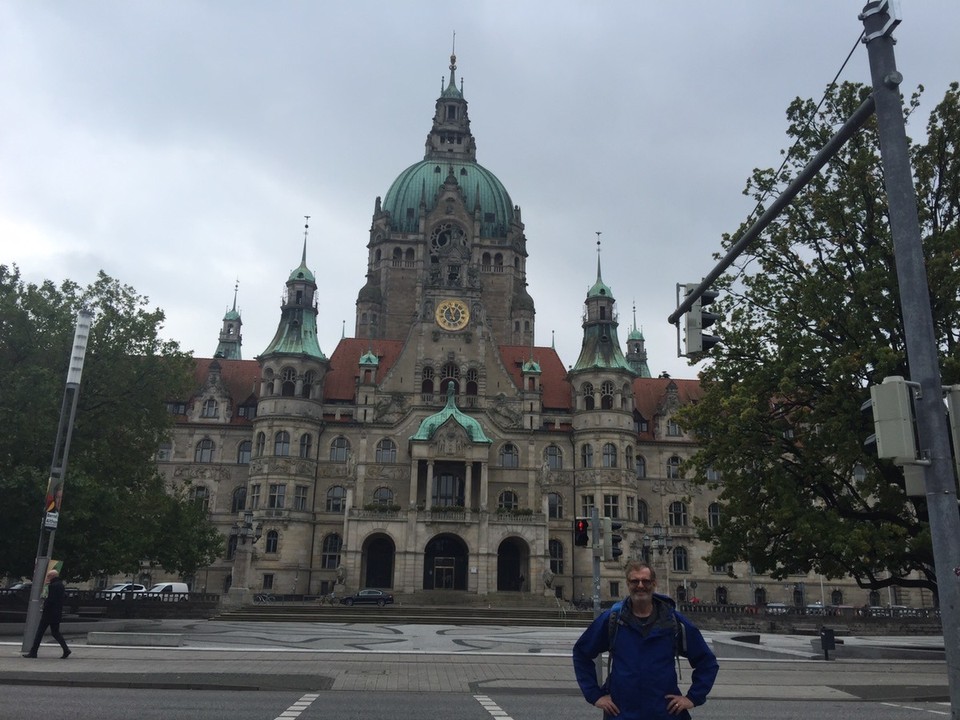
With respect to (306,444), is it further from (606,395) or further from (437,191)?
(437,191)

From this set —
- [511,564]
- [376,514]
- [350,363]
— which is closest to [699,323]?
[376,514]

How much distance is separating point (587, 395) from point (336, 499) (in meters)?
20.1

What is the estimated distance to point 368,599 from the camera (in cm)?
4994

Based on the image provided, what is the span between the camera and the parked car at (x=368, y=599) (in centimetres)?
4944

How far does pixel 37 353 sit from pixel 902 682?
3132 centimetres

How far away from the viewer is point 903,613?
44.9m

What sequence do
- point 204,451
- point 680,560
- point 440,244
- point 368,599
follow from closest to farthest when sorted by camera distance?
1. point 368,599
2. point 680,560
3. point 204,451
4. point 440,244

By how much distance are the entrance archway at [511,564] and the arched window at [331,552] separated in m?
11.3

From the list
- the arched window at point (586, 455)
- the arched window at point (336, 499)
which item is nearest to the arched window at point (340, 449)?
the arched window at point (336, 499)

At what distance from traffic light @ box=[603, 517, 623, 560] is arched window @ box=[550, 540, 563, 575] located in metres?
40.4

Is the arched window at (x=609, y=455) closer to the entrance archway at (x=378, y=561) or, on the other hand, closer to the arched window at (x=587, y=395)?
the arched window at (x=587, y=395)

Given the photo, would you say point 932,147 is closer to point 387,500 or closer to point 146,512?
point 146,512

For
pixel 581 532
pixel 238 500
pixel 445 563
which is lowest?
pixel 445 563

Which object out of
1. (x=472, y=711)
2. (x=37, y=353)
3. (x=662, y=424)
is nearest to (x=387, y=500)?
(x=662, y=424)
